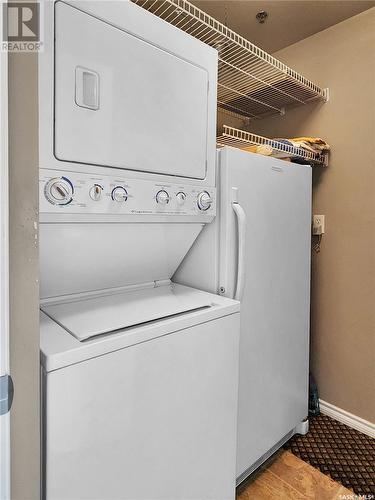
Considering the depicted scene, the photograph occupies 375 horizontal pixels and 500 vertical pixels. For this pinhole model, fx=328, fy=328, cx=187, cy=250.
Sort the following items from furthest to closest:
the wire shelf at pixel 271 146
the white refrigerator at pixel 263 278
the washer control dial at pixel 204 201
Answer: the wire shelf at pixel 271 146 → the white refrigerator at pixel 263 278 → the washer control dial at pixel 204 201

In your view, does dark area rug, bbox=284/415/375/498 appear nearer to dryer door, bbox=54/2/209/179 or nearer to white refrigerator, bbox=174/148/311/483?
white refrigerator, bbox=174/148/311/483

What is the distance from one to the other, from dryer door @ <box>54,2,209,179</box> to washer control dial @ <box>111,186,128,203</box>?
0.26 feet

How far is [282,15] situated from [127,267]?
1.88 meters

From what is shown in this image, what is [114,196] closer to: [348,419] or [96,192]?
[96,192]

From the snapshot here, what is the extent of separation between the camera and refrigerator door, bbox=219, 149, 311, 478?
153cm

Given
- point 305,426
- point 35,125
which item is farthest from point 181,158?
point 305,426

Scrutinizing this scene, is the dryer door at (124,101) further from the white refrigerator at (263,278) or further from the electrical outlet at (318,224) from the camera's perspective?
the electrical outlet at (318,224)

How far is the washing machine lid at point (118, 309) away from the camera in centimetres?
102

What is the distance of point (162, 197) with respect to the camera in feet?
4.04

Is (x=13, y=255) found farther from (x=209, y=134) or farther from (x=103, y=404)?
(x=209, y=134)

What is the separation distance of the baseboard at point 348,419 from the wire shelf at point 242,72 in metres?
2.17

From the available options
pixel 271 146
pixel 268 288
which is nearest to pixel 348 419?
pixel 268 288

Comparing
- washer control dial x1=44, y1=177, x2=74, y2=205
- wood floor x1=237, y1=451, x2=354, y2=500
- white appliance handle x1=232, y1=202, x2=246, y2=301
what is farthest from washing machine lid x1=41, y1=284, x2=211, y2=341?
wood floor x1=237, y1=451, x2=354, y2=500

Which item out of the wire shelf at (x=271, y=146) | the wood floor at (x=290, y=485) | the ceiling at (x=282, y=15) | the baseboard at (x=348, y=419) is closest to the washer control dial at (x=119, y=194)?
the wire shelf at (x=271, y=146)
